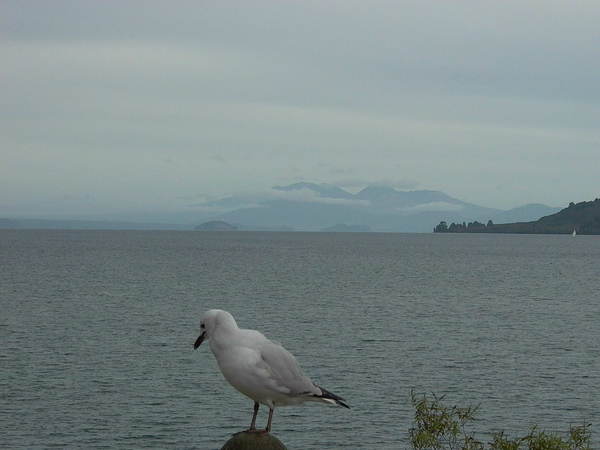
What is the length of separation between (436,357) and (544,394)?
11761 millimetres

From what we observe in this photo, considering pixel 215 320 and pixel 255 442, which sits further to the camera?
pixel 215 320

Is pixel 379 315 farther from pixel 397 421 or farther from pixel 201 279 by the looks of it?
pixel 201 279

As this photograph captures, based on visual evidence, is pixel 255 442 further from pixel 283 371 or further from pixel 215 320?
pixel 215 320

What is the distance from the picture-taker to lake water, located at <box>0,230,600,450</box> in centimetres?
Answer: 3706

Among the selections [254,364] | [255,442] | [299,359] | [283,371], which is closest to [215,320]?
[254,364]

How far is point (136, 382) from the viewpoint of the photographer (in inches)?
1780

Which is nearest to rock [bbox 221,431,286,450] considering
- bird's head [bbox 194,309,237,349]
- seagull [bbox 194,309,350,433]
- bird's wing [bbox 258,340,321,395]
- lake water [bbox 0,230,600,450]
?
seagull [bbox 194,309,350,433]

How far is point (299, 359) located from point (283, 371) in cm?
4005

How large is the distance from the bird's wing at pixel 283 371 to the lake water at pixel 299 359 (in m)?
20.7

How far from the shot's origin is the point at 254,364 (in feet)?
44.6

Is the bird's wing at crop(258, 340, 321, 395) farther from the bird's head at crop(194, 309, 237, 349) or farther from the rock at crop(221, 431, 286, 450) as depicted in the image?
the rock at crop(221, 431, 286, 450)

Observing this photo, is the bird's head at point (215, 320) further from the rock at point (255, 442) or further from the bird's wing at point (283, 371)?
the rock at point (255, 442)

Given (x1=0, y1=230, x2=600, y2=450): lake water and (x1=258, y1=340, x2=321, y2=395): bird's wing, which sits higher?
(x1=258, y1=340, x2=321, y2=395): bird's wing

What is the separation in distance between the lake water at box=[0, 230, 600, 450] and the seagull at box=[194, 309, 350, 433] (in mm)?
20707
